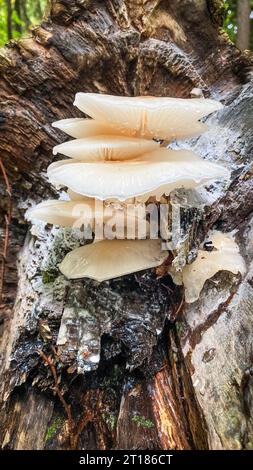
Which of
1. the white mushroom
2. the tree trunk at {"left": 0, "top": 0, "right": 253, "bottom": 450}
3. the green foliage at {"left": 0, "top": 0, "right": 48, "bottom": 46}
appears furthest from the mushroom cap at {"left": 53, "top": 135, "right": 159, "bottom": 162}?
the green foliage at {"left": 0, "top": 0, "right": 48, "bottom": 46}

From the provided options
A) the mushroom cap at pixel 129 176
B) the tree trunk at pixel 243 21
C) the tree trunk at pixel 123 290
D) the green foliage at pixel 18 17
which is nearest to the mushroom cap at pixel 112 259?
the tree trunk at pixel 123 290

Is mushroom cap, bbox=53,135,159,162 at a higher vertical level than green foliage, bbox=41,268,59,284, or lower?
higher

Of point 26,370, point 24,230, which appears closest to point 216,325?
point 26,370

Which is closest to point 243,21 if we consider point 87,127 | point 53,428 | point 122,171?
point 87,127

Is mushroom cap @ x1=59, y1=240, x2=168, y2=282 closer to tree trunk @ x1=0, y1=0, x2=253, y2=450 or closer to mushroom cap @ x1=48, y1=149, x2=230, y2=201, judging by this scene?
tree trunk @ x1=0, y1=0, x2=253, y2=450
